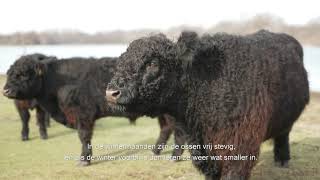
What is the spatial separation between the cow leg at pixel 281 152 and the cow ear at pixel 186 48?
2.85 metres

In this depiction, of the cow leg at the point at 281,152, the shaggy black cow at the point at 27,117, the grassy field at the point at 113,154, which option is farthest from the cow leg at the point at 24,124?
the cow leg at the point at 281,152

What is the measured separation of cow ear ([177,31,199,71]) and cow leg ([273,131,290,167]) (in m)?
2.85

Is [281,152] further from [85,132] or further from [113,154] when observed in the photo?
[85,132]

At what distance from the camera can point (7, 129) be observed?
32.3 feet

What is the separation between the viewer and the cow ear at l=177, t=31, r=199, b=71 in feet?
13.5

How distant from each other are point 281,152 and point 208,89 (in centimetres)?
274

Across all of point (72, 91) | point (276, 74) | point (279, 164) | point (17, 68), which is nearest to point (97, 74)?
point (72, 91)

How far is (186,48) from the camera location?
4129mm

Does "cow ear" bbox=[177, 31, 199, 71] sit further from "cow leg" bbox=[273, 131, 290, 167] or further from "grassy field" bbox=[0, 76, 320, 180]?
"cow leg" bbox=[273, 131, 290, 167]

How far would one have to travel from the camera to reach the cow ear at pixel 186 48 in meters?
4.12

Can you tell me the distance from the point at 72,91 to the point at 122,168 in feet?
4.75

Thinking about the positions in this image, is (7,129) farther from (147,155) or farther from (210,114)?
(210,114)
